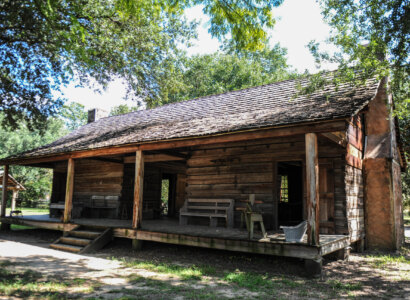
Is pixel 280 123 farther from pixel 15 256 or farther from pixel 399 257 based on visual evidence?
pixel 15 256

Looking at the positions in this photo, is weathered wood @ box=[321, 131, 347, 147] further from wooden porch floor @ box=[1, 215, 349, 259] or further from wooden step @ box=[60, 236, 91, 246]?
wooden step @ box=[60, 236, 91, 246]

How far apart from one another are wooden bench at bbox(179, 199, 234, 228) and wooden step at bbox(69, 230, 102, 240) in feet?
9.03

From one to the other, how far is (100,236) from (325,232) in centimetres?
629

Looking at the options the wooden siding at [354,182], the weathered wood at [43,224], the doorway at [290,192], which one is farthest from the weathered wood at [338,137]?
the weathered wood at [43,224]

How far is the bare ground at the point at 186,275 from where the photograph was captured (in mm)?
5078

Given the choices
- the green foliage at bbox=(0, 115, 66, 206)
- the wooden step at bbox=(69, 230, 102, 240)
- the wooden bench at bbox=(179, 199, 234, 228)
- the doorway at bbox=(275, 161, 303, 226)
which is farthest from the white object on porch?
the green foliage at bbox=(0, 115, 66, 206)

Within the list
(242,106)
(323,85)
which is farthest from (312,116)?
(242,106)

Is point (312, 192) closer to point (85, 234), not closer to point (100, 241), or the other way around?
point (100, 241)

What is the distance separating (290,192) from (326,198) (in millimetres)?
5971

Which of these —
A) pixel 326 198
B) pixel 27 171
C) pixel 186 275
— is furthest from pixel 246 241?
pixel 27 171

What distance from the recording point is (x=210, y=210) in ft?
34.0

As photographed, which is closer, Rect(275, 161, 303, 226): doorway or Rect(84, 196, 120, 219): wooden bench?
Rect(84, 196, 120, 219): wooden bench

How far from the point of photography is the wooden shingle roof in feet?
23.1

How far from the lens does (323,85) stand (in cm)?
953
